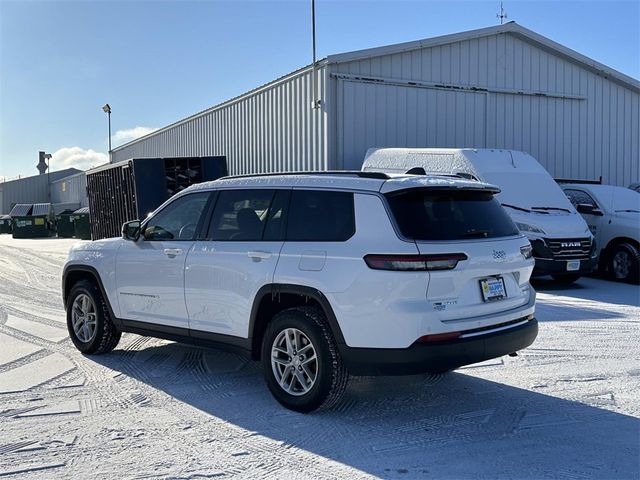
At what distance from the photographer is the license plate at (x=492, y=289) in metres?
4.65

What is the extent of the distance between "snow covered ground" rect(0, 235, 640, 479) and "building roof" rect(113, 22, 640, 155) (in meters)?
10.2

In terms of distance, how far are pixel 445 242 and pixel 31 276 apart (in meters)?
12.4

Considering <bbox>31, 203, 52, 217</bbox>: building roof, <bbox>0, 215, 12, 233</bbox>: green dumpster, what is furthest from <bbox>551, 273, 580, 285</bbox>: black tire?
<bbox>0, 215, 12, 233</bbox>: green dumpster

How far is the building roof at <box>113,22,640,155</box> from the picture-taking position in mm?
15703

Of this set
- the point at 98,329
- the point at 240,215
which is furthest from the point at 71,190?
the point at 240,215

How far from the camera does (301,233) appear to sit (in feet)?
16.2

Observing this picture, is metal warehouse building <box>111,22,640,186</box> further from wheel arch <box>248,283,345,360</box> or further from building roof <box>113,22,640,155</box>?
wheel arch <box>248,283,345,360</box>

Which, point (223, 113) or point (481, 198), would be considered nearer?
point (481, 198)

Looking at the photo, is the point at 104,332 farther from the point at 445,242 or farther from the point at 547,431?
the point at 547,431

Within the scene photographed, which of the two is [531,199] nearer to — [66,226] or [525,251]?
[525,251]

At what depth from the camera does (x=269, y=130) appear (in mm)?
17906

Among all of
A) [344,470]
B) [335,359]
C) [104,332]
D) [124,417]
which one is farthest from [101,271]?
[344,470]

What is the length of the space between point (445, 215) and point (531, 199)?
8.06m

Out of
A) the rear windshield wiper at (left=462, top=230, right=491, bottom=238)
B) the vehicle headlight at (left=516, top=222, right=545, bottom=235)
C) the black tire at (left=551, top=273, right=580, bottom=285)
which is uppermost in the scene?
the rear windshield wiper at (left=462, top=230, right=491, bottom=238)
